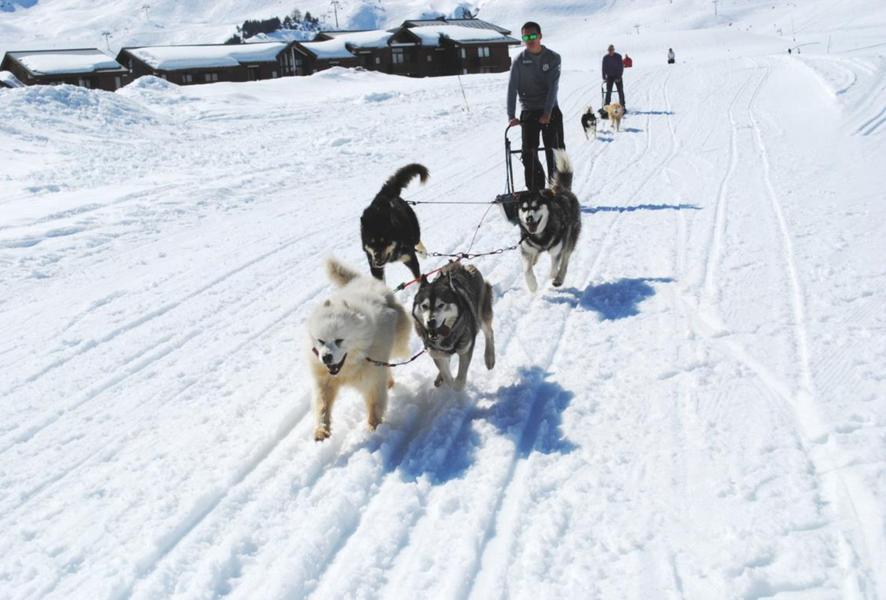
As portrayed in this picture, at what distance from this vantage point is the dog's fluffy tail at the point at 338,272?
4234 mm

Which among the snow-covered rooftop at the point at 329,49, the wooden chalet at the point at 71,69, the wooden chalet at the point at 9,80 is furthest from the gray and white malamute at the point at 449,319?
the snow-covered rooftop at the point at 329,49

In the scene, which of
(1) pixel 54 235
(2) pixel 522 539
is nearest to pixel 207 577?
(2) pixel 522 539

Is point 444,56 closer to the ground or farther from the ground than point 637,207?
farther from the ground

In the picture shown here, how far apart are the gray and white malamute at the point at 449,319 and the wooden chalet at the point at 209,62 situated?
158 ft

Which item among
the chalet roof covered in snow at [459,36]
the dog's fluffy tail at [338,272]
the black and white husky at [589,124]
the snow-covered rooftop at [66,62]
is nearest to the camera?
the dog's fluffy tail at [338,272]

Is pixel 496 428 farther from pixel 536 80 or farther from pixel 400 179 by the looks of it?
pixel 536 80

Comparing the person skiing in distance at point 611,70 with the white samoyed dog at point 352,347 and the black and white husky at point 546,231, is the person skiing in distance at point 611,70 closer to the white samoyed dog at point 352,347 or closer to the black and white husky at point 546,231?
the black and white husky at point 546,231

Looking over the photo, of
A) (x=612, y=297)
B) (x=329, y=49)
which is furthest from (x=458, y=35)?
(x=612, y=297)

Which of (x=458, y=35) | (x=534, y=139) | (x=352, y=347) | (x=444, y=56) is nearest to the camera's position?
(x=352, y=347)

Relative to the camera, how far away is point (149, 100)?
2148cm

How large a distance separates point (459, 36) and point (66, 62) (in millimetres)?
27324

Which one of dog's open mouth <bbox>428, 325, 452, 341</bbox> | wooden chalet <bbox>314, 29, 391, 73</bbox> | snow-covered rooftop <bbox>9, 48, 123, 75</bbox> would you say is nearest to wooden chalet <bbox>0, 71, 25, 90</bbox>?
snow-covered rooftop <bbox>9, 48, 123, 75</bbox>

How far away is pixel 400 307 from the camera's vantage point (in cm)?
415

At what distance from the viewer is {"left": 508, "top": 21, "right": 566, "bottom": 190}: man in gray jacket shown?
23.9 ft
